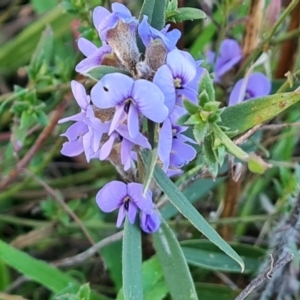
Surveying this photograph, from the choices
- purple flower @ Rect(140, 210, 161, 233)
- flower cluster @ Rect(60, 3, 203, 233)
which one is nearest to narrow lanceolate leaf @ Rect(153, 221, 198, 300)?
purple flower @ Rect(140, 210, 161, 233)

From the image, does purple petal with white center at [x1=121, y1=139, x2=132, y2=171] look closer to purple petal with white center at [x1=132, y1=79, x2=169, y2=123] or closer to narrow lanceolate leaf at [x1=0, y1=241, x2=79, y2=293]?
purple petal with white center at [x1=132, y1=79, x2=169, y2=123]

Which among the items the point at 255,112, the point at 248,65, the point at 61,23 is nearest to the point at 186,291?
the point at 255,112

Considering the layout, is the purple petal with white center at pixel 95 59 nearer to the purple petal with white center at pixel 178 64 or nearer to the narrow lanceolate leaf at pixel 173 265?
the purple petal with white center at pixel 178 64

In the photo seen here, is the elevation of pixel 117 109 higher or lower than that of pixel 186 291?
higher

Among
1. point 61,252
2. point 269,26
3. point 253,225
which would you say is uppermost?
point 269,26

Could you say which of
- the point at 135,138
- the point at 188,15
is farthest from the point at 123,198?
the point at 188,15

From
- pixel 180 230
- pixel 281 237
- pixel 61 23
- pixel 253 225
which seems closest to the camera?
pixel 281 237

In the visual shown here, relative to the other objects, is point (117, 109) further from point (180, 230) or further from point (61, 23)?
point (61, 23)

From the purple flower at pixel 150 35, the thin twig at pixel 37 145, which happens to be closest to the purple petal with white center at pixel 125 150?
the purple flower at pixel 150 35
